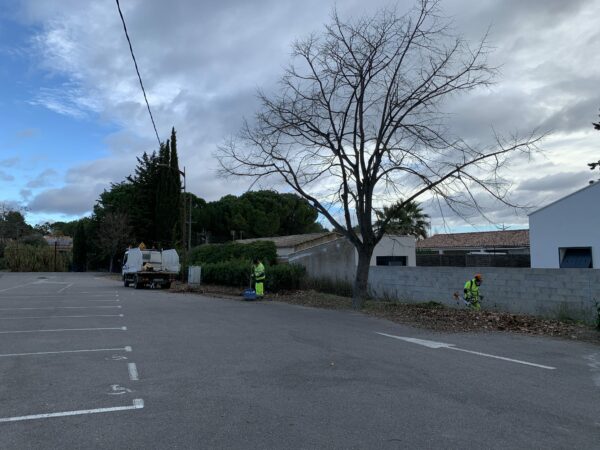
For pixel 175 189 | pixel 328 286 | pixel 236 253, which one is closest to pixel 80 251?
pixel 175 189

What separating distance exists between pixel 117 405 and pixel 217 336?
538 centimetres

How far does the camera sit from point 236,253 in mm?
35188

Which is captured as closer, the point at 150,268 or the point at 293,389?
the point at 293,389

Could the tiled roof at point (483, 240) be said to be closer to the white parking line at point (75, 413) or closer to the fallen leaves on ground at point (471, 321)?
the fallen leaves on ground at point (471, 321)

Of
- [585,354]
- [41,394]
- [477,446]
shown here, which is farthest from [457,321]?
[41,394]

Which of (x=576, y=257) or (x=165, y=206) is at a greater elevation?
(x=165, y=206)

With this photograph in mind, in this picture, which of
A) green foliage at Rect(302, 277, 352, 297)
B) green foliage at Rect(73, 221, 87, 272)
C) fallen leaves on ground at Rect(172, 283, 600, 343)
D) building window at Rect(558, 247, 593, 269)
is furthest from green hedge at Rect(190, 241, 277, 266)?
green foliage at Rect(73, 221, 87, 272)

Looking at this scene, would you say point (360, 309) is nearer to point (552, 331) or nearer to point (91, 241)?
point (552, 331)

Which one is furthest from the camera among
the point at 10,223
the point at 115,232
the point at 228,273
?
the point at 10,223

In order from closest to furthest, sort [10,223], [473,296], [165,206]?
[473,296] < [165,206] < [10,223]

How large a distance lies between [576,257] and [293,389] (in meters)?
26.4

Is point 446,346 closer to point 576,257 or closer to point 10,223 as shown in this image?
point 576,257

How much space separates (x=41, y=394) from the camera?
652 centimetres

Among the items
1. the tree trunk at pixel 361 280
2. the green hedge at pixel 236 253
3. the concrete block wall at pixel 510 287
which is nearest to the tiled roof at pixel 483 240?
the green hedge at pixel 236 253
